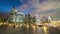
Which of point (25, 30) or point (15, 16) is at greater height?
point (15, 16)

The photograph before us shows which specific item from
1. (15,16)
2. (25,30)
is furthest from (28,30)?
(15,16)

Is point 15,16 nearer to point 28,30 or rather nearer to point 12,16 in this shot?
point 12,16

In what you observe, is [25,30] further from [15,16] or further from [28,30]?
[15,16]

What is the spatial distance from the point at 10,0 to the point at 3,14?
26 centimetres

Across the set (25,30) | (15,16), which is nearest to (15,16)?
(15,16)

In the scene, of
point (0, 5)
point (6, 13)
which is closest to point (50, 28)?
point (6, 13)

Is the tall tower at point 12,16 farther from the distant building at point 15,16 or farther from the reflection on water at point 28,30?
the reflection on water at point 28,30

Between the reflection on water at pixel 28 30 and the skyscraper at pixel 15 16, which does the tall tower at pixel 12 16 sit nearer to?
the skyscraper at pixel 15 16

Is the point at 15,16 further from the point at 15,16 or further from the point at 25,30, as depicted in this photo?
the point at 25,30

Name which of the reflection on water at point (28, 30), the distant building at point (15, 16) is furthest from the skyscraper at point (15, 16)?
the reflection on water at point (28, 30)

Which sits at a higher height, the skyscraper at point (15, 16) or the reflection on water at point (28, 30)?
the skyscraper at point (15, 16)

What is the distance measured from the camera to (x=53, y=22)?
2.20 m

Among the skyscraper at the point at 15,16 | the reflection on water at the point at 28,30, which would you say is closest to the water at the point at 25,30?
the reflection on water at the point at 28,30

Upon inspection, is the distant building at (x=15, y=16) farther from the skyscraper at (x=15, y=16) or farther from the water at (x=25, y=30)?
the water at (x=25, y=30)
